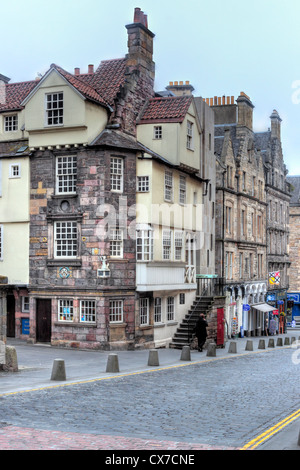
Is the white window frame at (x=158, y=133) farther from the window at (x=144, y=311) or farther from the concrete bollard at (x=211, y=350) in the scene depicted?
the concrete bollard at (x=211, y=350)

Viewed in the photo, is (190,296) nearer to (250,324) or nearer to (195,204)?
(195,204)

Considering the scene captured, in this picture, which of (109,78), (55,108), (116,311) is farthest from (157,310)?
(109,78)

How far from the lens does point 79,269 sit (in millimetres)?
30141

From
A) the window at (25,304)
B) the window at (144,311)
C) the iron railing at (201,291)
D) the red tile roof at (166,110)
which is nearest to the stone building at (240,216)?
the iron railing at (201,291)

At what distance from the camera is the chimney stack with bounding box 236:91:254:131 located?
52.8 metres

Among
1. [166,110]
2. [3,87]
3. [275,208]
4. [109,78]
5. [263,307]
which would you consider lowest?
[263,307]

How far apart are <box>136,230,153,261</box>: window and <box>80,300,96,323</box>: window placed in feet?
10.9

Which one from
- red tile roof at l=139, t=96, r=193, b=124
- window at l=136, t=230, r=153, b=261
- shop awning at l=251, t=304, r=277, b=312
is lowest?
shop awning at l=251, t=304, r=277, b=312

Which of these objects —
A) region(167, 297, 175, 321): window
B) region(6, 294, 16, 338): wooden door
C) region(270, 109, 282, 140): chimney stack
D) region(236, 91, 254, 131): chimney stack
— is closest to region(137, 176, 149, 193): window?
region(167, 297, 175, 321): window

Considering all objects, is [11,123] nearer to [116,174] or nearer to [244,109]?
[116,174]

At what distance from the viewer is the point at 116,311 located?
30469 millimetres

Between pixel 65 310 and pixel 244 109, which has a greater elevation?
pixel 244 109

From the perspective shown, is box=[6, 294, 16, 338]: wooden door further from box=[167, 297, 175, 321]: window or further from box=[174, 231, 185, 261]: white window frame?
box=[174, 231, 185, 261]: white window frame

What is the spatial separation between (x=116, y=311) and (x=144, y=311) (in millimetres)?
2384
